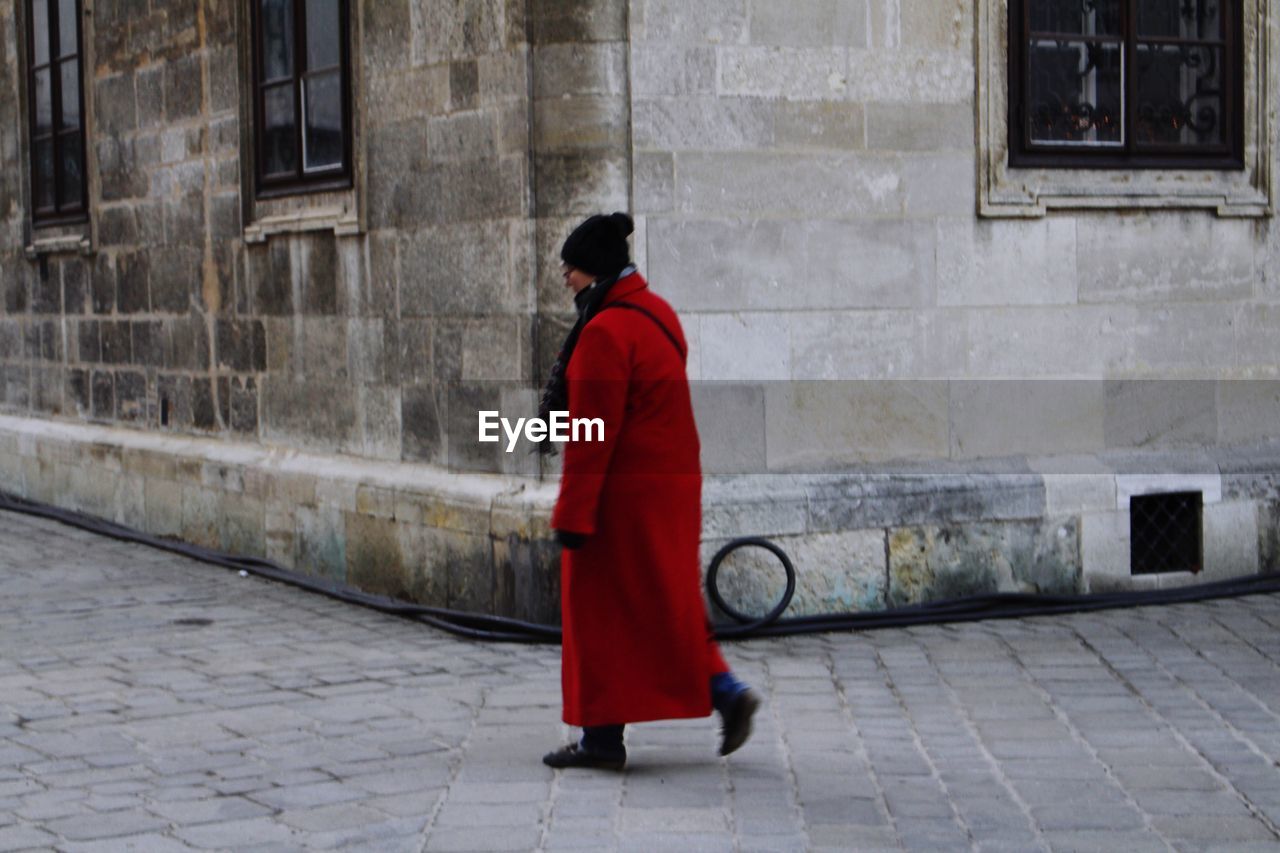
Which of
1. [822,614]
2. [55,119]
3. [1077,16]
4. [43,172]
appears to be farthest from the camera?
[43,172]

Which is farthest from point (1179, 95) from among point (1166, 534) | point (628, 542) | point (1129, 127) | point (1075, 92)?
point (628, 542)

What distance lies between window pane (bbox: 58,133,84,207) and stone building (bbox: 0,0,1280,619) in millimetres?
3192

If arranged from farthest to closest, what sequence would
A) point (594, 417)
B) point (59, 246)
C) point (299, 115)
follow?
point (59, 246)
point (299, 115)
point (594, 417)

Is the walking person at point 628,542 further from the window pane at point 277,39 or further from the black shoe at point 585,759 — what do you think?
the window pane at point 277,39

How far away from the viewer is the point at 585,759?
19.5ft

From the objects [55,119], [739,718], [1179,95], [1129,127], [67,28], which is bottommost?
[739,718]

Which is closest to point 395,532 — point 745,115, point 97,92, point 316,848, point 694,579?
point 745,115

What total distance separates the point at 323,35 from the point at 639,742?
16.4 ft

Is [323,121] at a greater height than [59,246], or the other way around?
[323,121]

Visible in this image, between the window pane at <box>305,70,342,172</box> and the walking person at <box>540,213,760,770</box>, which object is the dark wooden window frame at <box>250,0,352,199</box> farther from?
the walking person at <box>540,213,760,770</box>

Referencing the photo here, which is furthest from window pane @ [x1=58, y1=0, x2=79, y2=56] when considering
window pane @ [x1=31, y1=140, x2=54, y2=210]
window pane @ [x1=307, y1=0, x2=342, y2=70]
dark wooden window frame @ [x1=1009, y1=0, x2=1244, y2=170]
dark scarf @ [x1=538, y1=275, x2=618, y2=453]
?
dark scarf @ [x1=538, y1=275, x2=618, y2=453]

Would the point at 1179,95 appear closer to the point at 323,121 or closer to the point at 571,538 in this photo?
the point at 323,121

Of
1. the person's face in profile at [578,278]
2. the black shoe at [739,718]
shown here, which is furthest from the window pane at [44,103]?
the black shoe at [739,718]

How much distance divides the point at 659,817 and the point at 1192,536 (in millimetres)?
4726
